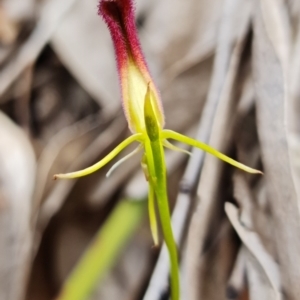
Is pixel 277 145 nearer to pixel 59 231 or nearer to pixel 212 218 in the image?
pixel 212 218

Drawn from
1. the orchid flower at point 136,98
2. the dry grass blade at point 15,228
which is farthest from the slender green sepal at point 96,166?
the dry grass blade at point 15,228

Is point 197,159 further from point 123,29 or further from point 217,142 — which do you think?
point 123,29

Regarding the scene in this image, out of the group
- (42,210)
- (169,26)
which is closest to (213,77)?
(169,26)

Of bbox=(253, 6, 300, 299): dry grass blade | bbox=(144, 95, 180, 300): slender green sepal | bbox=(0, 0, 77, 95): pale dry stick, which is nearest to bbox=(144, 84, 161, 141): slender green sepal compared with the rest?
bbox=(144, 95, 180, 300): slender green sepal

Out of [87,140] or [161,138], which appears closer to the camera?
[161,138]

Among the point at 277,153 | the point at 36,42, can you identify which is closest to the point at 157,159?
the point at 277,153

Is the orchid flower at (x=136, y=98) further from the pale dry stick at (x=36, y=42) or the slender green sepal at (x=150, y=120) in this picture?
the pale dry stick at (x=36, y=42)

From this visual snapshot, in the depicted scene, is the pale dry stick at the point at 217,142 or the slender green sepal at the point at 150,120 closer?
the slender green sepal at the point at 150,120
